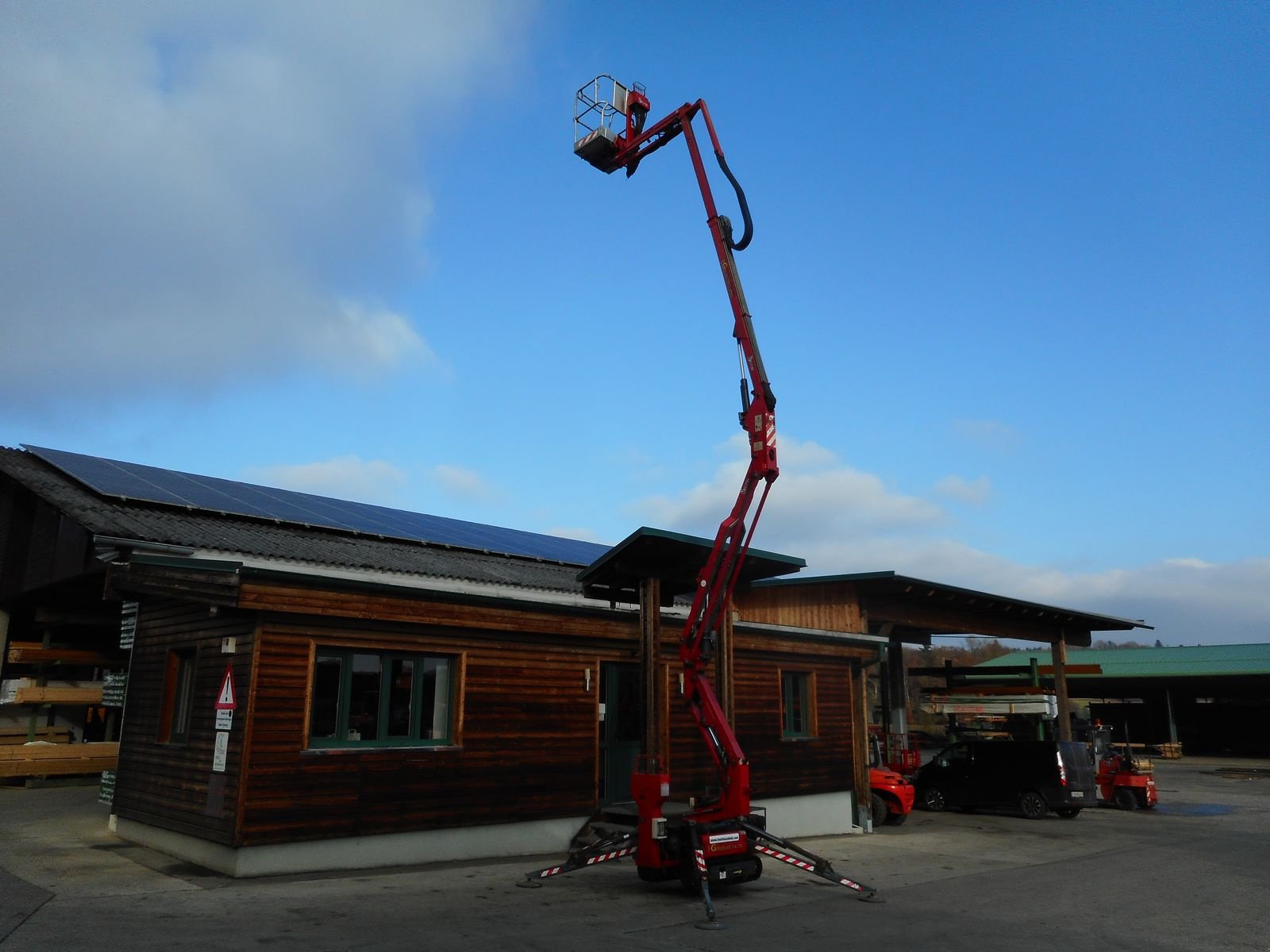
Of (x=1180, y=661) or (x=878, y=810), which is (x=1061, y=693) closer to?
(x=878, y=810)

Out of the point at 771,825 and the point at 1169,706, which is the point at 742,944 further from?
the point at 1169,706

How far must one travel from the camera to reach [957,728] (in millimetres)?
27500

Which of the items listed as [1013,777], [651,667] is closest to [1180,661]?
[1013,777]

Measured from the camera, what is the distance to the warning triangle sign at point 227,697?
11062 mm

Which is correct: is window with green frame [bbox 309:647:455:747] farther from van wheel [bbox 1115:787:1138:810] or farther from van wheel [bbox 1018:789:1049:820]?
van wheel [bbox 1115:787:1138:810]

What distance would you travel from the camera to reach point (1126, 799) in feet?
77.0

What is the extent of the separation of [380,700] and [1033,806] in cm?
1605

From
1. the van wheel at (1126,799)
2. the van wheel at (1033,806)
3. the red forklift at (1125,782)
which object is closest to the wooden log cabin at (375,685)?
the van wheel at (1033,806)

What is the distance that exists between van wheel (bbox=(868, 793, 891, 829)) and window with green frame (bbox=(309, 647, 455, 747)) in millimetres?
10393

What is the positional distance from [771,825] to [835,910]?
252 inches

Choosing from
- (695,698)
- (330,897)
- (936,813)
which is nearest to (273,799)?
(330,897)

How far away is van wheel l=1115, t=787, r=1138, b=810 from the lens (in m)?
23.4

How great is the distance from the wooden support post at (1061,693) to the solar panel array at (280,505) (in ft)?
45.1

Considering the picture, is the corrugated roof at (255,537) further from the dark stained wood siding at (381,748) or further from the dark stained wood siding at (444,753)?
the dark stained wood siding at (444,753)
